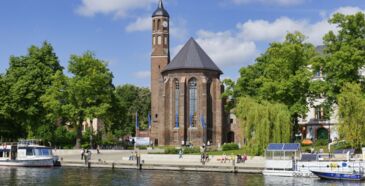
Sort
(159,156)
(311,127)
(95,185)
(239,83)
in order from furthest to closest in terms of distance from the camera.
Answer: (311,127), (239,83), (159,156), (95,185)

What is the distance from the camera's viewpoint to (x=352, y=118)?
5097 centimetres

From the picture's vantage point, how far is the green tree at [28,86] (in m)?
74.9

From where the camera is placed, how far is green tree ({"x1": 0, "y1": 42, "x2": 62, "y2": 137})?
74.9 m

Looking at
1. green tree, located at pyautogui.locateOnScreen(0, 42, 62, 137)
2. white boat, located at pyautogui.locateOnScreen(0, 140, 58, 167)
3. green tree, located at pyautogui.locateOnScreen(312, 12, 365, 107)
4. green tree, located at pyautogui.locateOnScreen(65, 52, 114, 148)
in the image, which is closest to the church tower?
green tree, located at pyautogui.locateOnScreen(0, 42, 62, 137)

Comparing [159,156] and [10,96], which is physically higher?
[10,96]

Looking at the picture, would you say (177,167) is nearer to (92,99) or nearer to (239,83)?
(239,83)

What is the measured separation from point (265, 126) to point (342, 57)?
11.2m

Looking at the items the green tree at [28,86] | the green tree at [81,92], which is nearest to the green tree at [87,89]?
the green tree at [81,92]

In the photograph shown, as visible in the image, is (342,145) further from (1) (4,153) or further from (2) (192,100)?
(2) (192,100)

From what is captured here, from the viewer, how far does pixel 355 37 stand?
193 feet

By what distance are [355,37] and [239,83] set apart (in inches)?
637

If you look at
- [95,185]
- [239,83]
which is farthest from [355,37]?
[95,185]

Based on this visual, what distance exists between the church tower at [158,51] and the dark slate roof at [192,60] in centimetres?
430

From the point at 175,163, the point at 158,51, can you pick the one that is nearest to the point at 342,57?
the point at 175,163
